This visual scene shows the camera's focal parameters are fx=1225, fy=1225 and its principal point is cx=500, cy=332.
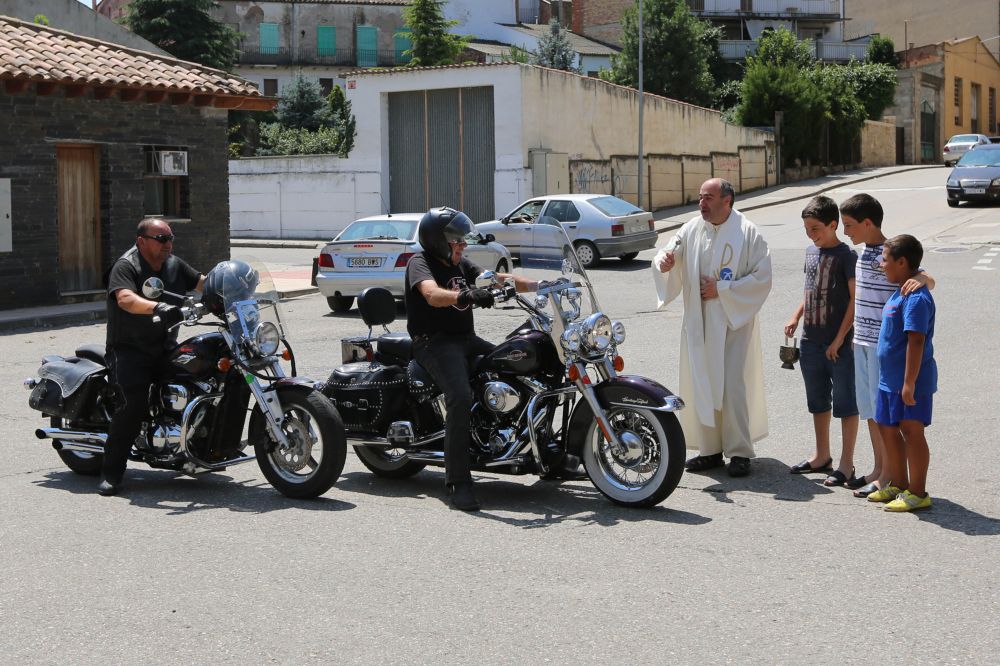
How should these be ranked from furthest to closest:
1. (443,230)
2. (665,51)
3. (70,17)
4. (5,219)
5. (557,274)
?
(665,51) < (70,17) < (5,219) < (557,274) < (443,230)

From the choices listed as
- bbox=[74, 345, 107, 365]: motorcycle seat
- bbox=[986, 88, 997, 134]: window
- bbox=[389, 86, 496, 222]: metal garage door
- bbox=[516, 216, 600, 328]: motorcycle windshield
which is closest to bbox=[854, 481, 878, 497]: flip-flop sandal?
bbox=[516, 216, 600, 328]: motorcycle windshield

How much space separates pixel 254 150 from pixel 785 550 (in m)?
55.6

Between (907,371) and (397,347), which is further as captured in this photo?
(397,347)

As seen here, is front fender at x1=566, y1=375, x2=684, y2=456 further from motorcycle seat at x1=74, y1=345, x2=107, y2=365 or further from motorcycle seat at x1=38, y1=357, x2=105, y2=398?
motorcycle seat at x1=74, y1=345, x2=107, y2=365

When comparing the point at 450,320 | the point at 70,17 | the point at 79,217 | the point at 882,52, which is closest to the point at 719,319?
the point at 450,320

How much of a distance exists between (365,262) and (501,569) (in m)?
11.8

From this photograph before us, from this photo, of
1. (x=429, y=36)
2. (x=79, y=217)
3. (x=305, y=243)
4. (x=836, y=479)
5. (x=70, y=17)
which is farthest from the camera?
(x=429, y=36)

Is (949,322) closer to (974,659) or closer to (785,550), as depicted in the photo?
(785,550)

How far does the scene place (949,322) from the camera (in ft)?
46.0

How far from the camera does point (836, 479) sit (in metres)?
7.34

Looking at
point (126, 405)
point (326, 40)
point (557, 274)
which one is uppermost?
point (326, 40)

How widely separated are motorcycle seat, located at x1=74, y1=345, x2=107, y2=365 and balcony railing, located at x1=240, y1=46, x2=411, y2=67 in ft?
204

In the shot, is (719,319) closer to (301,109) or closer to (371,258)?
(371,258)

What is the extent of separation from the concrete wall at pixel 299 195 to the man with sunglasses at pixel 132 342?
90.4 feet
